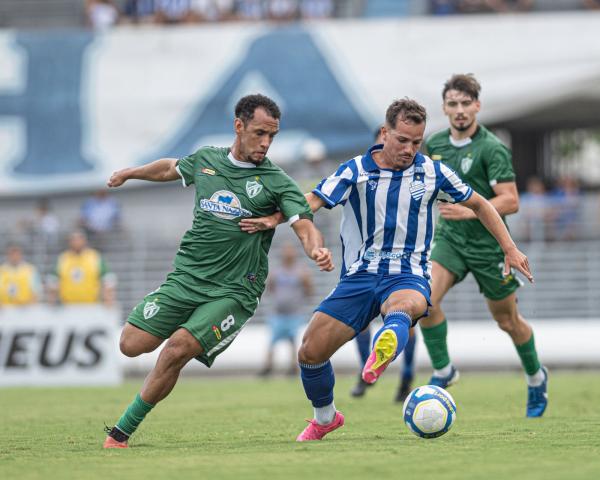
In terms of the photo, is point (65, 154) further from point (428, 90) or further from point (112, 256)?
point (428, 90)

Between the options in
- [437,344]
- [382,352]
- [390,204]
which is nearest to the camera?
[382,352]

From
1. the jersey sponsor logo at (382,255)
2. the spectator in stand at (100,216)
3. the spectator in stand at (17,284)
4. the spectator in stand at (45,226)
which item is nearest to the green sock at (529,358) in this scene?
the jersey sponsor logo at (382,255)

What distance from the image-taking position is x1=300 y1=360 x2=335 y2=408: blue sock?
28.1 feet

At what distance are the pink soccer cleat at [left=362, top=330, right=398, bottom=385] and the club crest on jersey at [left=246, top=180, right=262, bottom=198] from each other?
1.39 metres

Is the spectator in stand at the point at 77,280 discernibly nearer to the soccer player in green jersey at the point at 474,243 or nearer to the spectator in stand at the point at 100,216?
the spectator in stand at the point at 100,216

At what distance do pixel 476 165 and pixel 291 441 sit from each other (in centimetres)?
319

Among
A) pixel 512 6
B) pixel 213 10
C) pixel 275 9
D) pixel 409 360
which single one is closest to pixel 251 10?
pixel 275 9

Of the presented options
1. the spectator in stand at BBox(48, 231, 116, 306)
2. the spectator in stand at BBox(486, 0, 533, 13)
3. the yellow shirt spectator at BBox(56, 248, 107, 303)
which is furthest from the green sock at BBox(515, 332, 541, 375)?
the spectator in stand at BBox(486, 0, 533, 13)

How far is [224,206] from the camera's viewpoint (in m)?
8.59

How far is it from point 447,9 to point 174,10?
543cm

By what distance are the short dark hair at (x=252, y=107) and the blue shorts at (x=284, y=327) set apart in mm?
11422

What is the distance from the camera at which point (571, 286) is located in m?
23.0

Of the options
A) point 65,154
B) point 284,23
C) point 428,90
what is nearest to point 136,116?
point 65,154

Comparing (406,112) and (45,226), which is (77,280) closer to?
(45,226)
